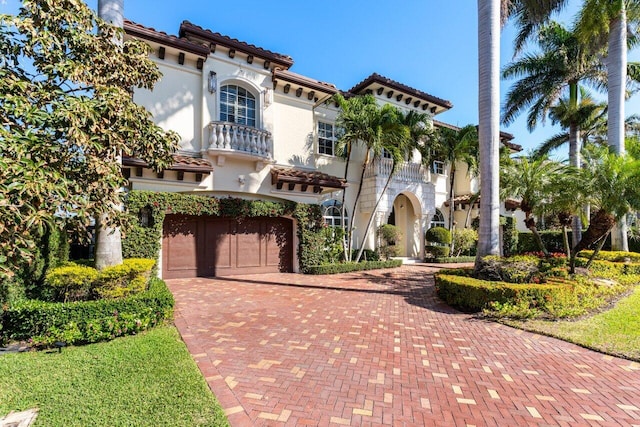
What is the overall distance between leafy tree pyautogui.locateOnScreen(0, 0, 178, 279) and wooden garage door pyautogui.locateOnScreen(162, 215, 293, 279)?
658cm

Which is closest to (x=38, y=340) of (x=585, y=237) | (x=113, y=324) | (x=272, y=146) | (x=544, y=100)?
(x=113, y=324)

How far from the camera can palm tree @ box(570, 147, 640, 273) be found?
9758 millimetres

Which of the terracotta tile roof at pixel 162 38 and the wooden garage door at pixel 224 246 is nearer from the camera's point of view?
the terracotta tile roof at pixel 162 38

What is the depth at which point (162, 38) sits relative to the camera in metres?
12.1

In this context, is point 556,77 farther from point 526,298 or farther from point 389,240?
point 526,298

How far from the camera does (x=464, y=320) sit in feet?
24.6

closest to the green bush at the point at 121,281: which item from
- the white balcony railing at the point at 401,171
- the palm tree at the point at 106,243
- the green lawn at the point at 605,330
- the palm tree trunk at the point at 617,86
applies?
the palm tree at the point at 106,243

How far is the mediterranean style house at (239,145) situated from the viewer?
12.7 metres

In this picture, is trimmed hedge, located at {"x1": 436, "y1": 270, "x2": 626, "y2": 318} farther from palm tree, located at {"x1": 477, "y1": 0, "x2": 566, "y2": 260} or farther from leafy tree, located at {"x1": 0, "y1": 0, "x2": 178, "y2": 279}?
leafy tree, located at {"x1": 0, "y1": 0, "x2": 178, "y2": 279}

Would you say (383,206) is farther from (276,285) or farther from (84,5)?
(84,5)

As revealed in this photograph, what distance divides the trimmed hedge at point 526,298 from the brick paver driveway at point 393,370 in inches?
22.1

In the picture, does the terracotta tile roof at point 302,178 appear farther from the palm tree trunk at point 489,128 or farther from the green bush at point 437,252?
the green bush at point 437,252

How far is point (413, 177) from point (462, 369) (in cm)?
1675

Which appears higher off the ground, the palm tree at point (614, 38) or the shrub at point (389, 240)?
the palm tree at point (614, 38)
